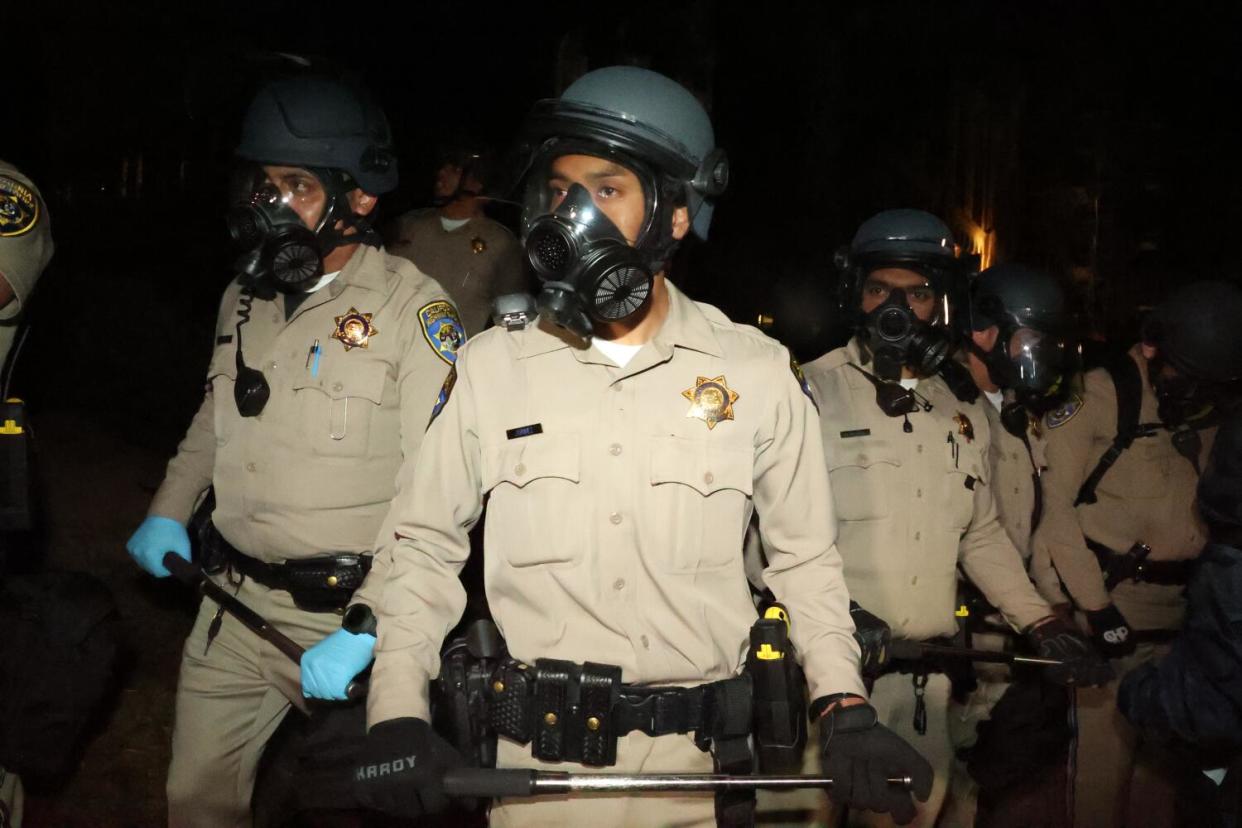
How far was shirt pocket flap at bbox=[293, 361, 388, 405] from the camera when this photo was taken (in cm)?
364

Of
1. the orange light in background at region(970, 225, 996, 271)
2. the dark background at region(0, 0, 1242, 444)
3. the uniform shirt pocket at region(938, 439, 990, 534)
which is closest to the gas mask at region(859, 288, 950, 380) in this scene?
the uniform shirt pocket at region(938, 439, 990, 534)

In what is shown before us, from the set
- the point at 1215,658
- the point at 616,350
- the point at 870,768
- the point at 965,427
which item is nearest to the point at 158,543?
the point at 616,350

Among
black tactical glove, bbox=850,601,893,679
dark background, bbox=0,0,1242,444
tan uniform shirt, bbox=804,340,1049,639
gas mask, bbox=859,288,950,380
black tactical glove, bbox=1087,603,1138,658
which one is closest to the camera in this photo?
black tactical glove, bbox=850,601,893,679

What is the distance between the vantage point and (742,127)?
542 inches

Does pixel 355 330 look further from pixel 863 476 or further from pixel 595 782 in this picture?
pixel 863 476

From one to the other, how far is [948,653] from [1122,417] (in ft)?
5.67

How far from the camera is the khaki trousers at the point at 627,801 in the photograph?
2.63 m

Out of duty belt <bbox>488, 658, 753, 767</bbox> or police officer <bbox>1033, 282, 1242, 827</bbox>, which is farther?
police officer <bbox>1033, 282, 1242, 827</bbox>

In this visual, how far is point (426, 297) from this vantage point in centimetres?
380

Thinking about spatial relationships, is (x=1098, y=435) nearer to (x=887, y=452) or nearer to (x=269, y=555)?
(x=887, y=452)

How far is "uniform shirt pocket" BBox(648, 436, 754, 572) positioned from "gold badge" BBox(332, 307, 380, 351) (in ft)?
4.64

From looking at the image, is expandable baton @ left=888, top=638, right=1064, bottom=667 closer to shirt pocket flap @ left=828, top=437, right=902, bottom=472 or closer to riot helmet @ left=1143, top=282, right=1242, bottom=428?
shirt pocket flap @ left=828, top=437, right=902, bottom=472

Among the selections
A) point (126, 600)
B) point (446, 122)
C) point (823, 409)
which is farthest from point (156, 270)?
point (823, 409)

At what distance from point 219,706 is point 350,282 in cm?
152
